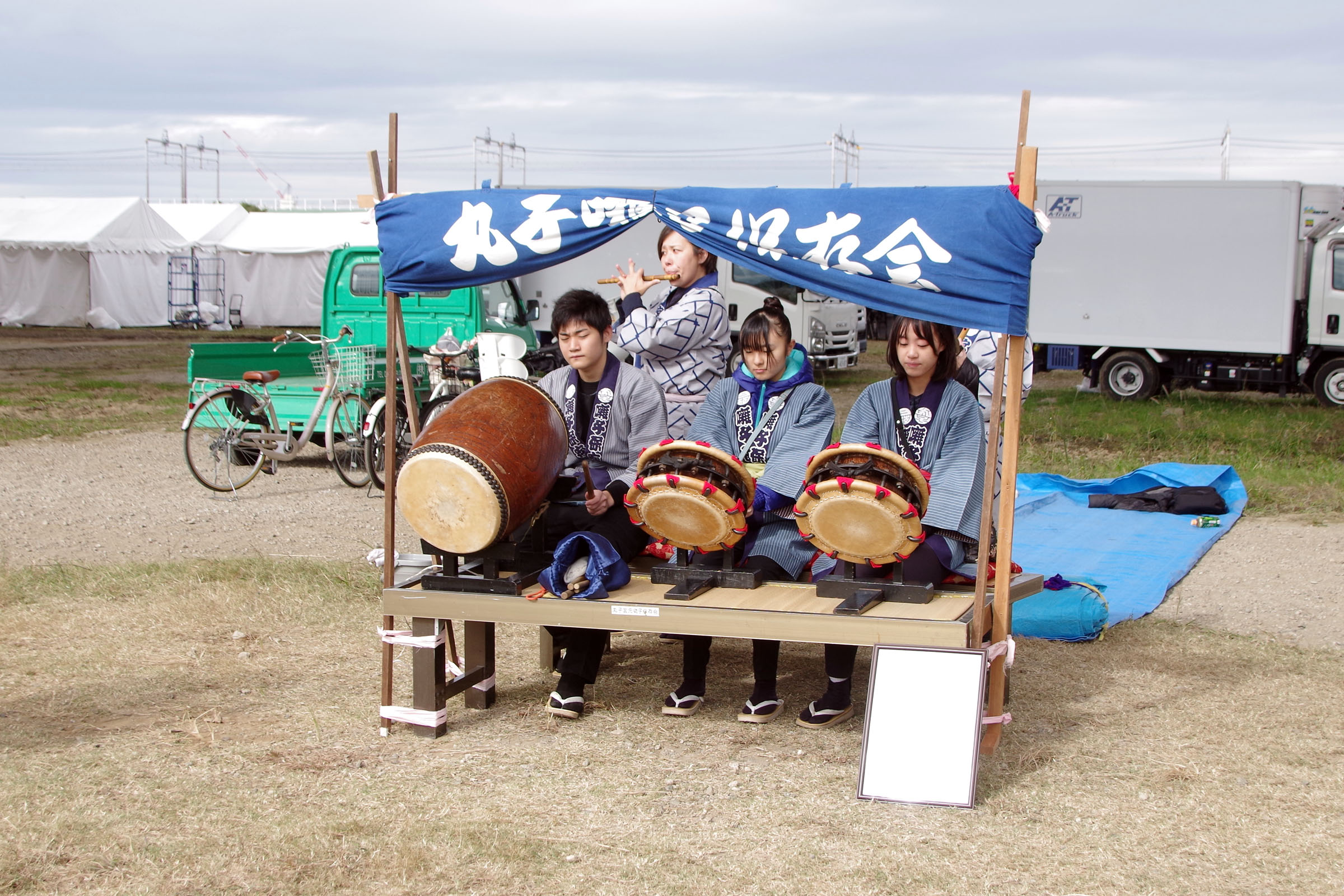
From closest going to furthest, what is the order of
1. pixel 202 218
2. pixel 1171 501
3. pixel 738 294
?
pixel 1171 501 < pixel 738 294 < pixel 202 218

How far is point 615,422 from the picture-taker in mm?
4270

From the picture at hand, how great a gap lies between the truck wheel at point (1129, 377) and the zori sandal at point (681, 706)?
12.0 m

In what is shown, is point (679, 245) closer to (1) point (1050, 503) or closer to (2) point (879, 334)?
(1) point (1050, 503)

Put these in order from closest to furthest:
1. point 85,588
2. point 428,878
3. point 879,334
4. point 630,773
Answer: point 428,878 → point 630,773 → point 85,588 → point 879,334

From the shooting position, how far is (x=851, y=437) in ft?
12.8

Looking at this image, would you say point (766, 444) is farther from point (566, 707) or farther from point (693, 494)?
point (566, 707)

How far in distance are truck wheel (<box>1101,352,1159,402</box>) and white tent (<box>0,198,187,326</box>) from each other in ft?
70.8

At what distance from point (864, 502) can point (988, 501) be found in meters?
0.36

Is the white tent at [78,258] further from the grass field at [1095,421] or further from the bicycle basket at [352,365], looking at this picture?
the bicycle basket at [352,365]

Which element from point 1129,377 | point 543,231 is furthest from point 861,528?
point 1129,377

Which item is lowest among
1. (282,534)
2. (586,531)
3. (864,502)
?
(282,534)

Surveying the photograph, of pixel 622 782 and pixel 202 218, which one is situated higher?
pixel 202 218

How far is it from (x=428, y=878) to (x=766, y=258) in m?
1.99

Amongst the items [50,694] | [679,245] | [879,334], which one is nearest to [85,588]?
[50,694]
